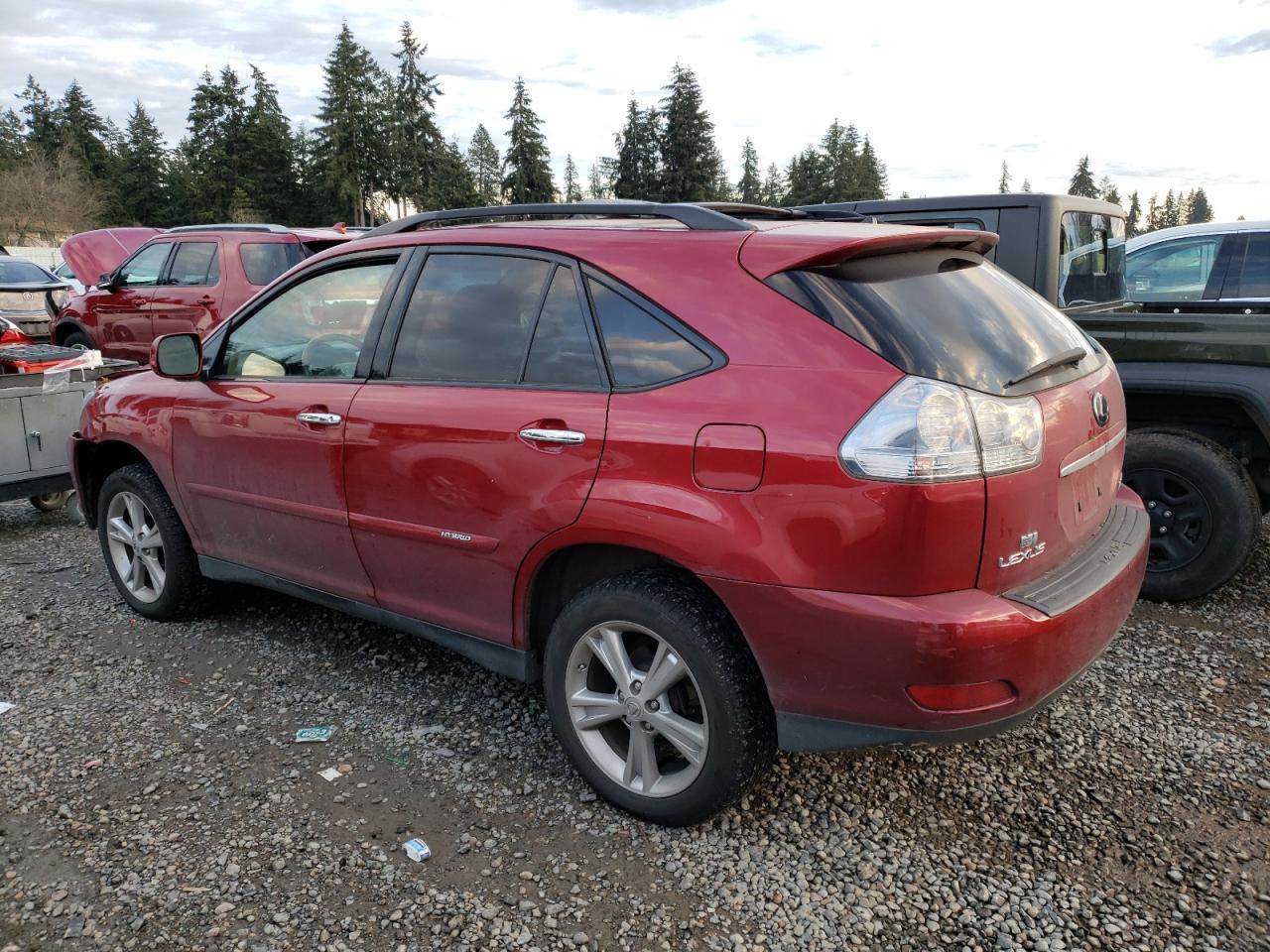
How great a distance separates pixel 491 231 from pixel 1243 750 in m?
3.10

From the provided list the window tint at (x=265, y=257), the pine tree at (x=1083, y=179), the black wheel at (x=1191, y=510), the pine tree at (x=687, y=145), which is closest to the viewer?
the black wheel at (x=1191, y=510)

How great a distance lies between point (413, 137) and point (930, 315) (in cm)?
8204

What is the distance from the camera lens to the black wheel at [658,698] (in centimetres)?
247

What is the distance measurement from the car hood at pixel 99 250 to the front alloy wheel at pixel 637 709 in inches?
494

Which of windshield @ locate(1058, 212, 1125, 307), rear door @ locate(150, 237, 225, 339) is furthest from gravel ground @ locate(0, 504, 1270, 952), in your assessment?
rear door @ locate(150, 237, 225, 339)

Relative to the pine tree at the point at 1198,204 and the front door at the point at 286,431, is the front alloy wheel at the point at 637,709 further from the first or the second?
the pine tree at the point at 1198,204

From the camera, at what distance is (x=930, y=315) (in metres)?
2.43

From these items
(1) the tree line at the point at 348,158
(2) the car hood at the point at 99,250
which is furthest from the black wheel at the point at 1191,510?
(1) the tree line at the point at 348,158

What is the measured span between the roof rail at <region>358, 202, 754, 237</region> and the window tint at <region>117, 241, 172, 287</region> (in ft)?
25.3

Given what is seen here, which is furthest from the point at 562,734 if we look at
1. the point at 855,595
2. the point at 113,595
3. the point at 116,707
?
the point at 113,595

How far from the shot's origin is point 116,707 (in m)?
3.52

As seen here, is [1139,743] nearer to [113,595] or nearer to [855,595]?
[855,595]

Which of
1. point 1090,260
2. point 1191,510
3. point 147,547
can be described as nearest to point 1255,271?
point 1090,260

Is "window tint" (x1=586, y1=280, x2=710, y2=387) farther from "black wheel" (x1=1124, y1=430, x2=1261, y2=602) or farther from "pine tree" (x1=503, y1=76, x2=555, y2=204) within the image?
"pine tree" (x1=503, y1=76, x2=555, y2=204)
